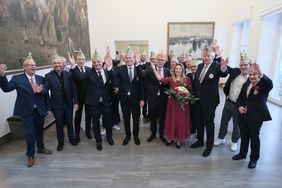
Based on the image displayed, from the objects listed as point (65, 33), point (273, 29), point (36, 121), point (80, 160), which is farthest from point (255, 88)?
point (65, 33)

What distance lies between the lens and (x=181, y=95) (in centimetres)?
322

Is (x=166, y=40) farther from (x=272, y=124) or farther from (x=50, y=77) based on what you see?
(x=50, y=77)

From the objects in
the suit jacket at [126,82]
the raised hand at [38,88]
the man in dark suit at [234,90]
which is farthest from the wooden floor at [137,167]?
the raised hand at [38,88]

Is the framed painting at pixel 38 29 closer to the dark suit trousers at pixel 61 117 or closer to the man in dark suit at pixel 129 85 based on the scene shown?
the dark suit trousers at pixel 61 117

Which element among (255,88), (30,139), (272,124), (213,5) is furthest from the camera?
(213,5)

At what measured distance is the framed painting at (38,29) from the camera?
3905 millimetres

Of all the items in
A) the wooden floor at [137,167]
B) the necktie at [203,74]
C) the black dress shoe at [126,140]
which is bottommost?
the wooden floor at [137,167]

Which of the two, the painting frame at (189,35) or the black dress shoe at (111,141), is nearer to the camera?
the black dress shoe at (111,141)

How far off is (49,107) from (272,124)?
5.02 m

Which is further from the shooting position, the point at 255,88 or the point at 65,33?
the point at 65,33

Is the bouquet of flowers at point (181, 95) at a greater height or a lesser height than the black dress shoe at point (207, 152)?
greater

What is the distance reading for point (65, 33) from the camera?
6.43m

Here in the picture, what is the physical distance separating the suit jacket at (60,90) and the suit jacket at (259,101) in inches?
114

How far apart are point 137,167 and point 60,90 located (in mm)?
1850
